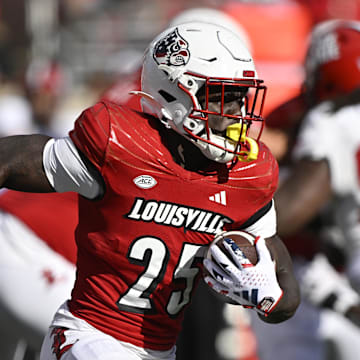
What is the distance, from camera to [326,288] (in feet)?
15.2

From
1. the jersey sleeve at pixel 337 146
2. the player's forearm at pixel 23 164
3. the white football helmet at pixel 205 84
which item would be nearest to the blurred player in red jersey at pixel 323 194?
the jersey sleeve at pixel 337 146

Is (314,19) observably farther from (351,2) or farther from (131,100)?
(131,100)

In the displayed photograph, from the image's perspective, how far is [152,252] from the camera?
3098 mm

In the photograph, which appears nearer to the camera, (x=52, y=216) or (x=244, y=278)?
(x=244, y=278)

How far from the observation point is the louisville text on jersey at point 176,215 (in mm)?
3055

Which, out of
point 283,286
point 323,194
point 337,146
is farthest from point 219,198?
point 337,146

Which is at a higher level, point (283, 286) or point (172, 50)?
point (172, 50)

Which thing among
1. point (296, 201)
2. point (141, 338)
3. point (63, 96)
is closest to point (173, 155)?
point (141, 338)

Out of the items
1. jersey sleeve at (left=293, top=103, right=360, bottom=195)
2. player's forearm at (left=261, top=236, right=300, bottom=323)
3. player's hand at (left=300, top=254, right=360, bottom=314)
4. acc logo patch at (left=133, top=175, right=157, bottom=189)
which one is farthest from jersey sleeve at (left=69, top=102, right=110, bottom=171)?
player's hand at (left=300, top=254, right=360, bottom=314)

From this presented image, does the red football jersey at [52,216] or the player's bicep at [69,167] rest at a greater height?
the player's bicep at [69,167]

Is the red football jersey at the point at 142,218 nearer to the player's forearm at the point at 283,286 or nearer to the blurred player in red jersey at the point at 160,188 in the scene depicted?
the blurred player in red jersey at the point at 160,188

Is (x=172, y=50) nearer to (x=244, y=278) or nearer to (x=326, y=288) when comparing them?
(x=244, y=278)

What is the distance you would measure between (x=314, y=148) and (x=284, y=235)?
1.61ft

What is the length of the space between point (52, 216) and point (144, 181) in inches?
57.6
